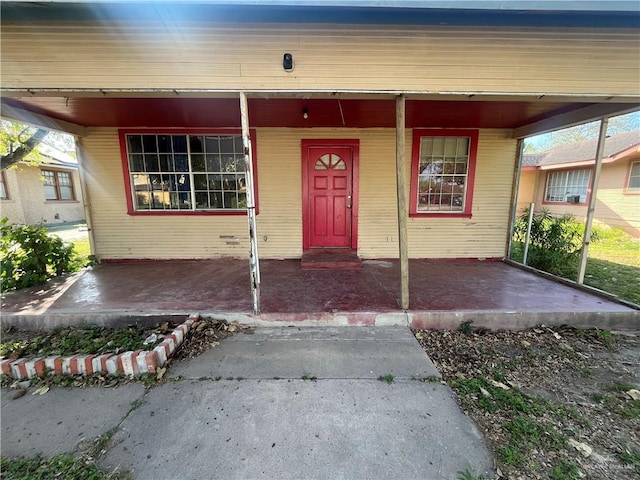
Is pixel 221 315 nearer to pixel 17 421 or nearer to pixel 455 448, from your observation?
pixel 17 421

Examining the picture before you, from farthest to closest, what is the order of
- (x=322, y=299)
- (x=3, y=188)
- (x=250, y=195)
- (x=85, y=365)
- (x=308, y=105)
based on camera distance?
(x=3, y=188) < (x=308, y=105) < (x=322, y=299) < (x=250, y=195) < (x=85, y=365)

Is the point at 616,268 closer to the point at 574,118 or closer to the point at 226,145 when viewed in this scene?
the point at 574,118

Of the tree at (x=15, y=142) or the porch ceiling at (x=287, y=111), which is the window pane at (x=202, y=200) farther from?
the tree at (x=15, y=142)

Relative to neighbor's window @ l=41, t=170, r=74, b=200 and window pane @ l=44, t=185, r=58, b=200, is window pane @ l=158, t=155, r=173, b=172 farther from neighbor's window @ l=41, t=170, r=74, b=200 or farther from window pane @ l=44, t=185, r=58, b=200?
window pane @ l=44, t=185, r=58, b=200

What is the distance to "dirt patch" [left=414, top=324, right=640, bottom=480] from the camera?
62.1 inches

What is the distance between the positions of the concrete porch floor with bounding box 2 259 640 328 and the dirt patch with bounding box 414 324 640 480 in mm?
232

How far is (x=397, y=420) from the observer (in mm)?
1869

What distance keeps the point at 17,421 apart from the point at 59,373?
48 cm

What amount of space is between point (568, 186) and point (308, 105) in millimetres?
13084

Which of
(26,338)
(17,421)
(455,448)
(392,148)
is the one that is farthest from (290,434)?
(392,148)

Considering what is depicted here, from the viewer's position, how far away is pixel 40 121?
4309 millimetres

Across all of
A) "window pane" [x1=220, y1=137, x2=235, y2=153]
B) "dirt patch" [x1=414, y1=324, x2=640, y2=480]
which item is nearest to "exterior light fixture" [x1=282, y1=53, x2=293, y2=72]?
"window pane" [x1=220, y1=137, x2=235, y2=153]

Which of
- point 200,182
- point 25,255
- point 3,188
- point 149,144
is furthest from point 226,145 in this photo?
point 3,188

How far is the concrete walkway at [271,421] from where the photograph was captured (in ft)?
5.10
